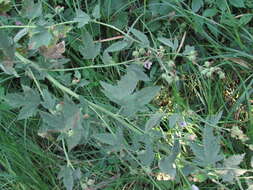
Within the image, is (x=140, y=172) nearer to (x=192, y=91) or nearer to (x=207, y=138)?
(x=192, y=91)

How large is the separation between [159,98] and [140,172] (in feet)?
1.14

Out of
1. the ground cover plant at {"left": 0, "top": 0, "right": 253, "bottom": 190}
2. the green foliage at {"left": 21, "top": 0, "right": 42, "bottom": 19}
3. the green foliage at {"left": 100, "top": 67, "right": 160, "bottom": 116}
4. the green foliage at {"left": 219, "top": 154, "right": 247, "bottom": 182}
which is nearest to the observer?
the green foliage at {"left": 100, "top": 67, "right": 160, "bottom": 116}

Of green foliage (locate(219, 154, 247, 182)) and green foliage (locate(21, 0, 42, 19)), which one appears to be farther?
green foliage (locate(21, 0, 42, 19))

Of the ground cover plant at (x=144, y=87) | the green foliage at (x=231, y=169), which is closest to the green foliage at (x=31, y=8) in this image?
the ground cover plant at (x=144, y=87)

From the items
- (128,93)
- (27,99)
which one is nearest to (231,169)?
(128,93)

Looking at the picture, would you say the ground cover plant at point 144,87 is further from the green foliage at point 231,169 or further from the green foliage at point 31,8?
the green foliage at point 231,169

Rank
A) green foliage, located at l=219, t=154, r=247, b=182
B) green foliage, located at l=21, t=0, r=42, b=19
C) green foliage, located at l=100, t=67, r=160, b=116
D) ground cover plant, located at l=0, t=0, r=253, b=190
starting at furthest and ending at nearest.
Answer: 1. ground cover plant, located at l=0, t=0, r=253, b=190
2. green foliage, located at l=21, t=0, r=42, b=19
3. green foliage, located at l=219, t=154, r=247, b=182
4. green foliage, located at l=100, t=67, r=160, b=116

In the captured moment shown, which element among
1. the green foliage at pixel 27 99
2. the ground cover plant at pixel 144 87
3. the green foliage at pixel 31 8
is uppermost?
the green foliage at pixel 31 8

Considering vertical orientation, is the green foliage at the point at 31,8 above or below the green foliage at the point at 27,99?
above

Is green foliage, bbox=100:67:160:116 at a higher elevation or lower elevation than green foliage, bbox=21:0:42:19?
lower

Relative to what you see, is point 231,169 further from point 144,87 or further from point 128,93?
point 144,87

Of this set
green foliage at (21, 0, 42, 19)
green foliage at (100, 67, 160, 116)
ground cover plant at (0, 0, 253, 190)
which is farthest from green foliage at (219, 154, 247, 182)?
green foliage at (21, 0, 42, 19)

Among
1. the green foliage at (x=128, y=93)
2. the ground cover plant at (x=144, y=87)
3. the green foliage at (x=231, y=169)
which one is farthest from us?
the ground cover plant at (x=144, y=87)

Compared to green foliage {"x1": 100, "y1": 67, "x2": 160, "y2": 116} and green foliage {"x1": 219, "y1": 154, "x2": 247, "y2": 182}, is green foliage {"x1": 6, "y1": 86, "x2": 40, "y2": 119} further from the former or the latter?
green foliage {"x1": 219, "y1": 154, "x2": 247, "y2": 182}
